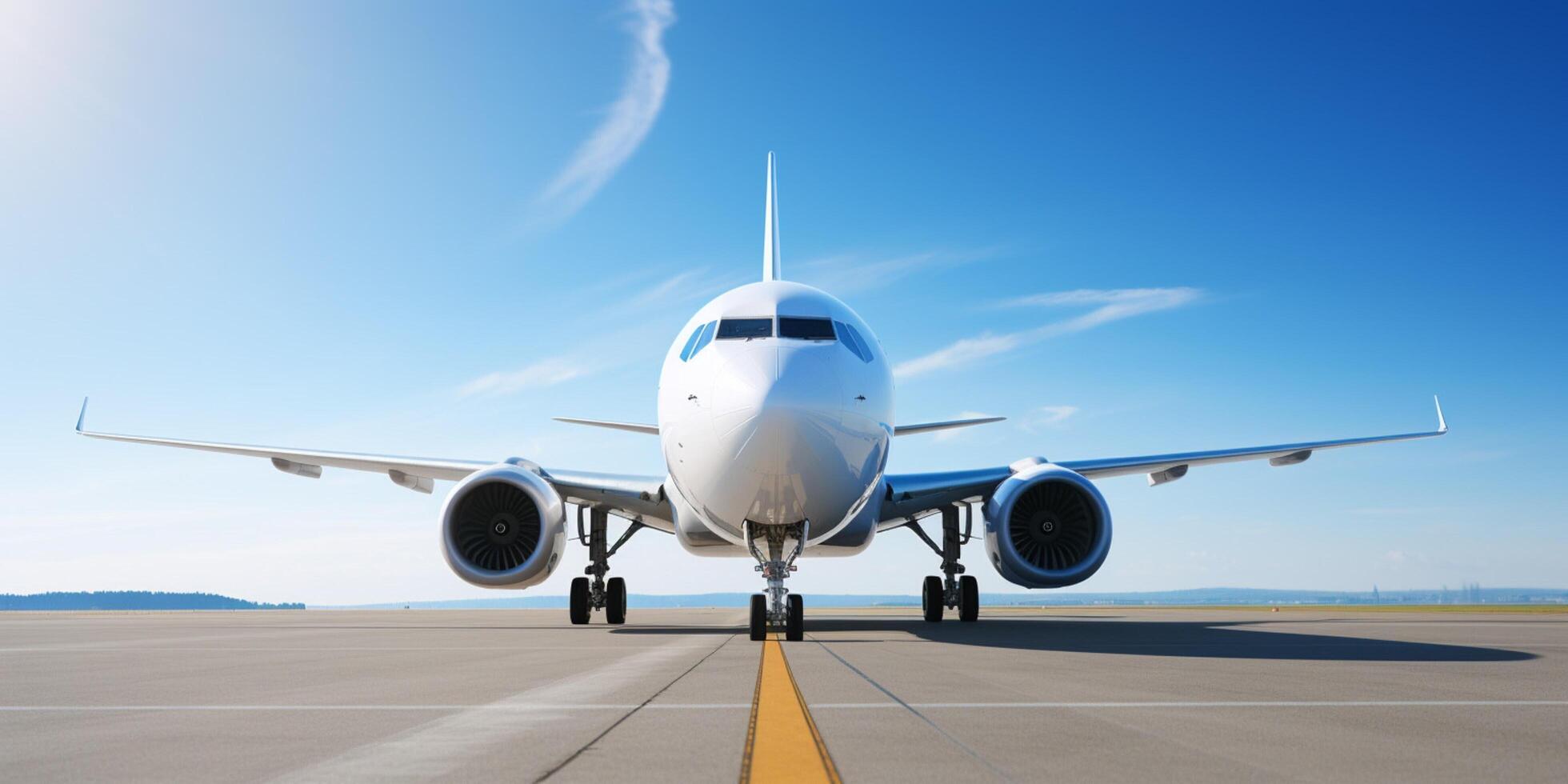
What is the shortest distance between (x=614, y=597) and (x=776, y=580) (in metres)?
6.01

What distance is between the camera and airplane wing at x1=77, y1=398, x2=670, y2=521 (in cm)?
1555

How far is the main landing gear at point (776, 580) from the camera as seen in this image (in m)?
11.3

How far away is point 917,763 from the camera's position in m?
3.79

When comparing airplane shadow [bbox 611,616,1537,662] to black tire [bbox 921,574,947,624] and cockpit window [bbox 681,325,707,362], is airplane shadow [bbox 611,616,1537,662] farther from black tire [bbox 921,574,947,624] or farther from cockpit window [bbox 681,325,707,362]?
cockpit window [bbox 681,325,707,362]

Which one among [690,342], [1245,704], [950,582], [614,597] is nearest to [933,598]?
[950,582]

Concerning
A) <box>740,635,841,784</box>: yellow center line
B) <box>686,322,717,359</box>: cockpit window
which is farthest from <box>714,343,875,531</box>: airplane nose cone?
<box>740,635,841,784</box>: yellow center line

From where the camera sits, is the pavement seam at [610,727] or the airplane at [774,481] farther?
the airplane at [774,481]

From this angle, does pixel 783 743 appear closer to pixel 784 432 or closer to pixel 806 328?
pixel 784 432

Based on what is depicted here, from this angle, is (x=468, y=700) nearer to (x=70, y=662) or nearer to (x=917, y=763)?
(x=917, y=763)

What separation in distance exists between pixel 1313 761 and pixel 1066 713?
4.71 ft

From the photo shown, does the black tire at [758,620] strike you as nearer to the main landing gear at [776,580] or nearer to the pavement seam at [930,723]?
the main landing gear at [776,580]

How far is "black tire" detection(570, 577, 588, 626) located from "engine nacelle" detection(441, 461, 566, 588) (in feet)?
7.26

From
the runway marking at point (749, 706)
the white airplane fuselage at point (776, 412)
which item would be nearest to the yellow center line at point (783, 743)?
the runway marking at point (749, 706)

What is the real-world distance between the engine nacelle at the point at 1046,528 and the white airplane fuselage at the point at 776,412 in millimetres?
3060
